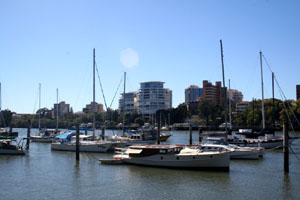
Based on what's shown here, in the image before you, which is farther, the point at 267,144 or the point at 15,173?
the point at 267,144

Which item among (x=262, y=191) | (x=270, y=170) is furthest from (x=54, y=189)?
(x=270, y=170)

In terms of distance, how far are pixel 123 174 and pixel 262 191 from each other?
46.2 ft

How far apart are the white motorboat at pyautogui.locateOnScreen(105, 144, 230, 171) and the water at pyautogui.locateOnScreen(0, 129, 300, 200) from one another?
0.91 m

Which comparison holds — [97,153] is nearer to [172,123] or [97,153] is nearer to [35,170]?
[35,170]

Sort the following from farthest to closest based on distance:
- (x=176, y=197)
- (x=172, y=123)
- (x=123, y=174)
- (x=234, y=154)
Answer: (x=172, y=123) < (x=234, y=154) < (x=123, y=174) < (x=176, y=197)

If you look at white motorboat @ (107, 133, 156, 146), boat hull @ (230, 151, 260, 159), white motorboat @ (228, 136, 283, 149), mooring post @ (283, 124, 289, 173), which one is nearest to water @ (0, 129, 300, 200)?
mooring post @ (283, 124, 289, 173)

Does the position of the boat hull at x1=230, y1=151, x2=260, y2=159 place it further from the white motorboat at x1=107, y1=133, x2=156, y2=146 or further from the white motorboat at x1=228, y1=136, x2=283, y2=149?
the white motorboat at x1=107, y1=133, x2=156, y2=146

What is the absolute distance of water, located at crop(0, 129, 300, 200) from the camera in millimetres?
27203

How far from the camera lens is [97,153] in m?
55.1

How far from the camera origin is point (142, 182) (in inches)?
1251

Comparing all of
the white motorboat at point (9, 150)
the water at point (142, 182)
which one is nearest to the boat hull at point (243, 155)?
the water at point (142, 182)

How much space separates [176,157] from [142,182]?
730 cm

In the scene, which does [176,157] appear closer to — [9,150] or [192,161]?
[192,161]

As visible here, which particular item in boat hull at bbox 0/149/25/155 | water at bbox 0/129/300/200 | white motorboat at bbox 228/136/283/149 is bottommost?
water at bbox 0/129/300/200
